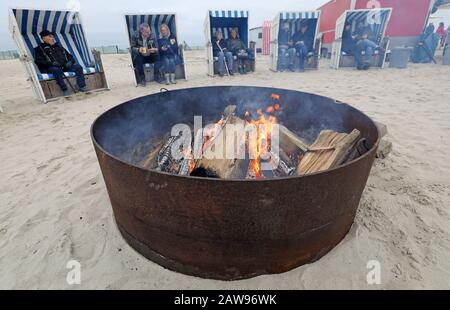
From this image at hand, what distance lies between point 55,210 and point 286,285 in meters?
2.47

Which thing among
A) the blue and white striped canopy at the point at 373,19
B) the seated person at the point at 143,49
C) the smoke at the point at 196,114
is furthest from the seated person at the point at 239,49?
the smoke at the point at 196,114

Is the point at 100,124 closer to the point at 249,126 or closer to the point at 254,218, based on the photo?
the point at 249,126

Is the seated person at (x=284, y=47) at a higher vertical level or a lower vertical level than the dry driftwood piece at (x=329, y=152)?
higher

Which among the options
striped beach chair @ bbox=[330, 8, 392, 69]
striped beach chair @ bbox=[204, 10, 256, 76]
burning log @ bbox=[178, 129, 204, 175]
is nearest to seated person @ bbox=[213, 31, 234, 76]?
striped beach chair @ bbox=[204, 10, 256, 76]

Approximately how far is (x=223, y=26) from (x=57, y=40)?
6241 millimetres

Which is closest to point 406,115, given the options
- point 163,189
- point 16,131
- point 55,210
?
point 163,189

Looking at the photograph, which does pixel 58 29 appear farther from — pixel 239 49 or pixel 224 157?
pixel 224 157

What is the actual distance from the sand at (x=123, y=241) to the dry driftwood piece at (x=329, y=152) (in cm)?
70

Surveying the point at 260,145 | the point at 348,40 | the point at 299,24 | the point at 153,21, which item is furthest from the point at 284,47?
the point at 260,145

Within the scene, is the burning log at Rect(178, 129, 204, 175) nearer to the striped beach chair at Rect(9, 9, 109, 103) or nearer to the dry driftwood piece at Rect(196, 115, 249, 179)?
the dry driftwood piece at Rect(196, 115, 249, 179)

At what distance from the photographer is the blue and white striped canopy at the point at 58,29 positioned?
6652 mm

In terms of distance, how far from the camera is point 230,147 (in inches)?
92.7

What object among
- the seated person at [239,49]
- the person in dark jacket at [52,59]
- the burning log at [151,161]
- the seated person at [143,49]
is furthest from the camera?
the seated person at [239,49]

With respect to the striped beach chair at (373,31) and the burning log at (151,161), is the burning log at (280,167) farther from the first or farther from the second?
the striped beach chair at (373,31)
